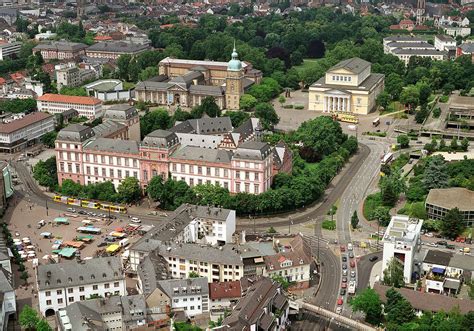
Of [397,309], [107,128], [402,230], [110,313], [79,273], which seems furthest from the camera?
[107,128]

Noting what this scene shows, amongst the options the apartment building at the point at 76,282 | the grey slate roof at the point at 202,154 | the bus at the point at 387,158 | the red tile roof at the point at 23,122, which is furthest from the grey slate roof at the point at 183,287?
the red tile roof at the point at 23,122

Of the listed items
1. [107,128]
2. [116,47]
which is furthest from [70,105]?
[116,47]

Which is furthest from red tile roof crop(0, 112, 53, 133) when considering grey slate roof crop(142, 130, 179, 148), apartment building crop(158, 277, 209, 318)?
apartment building crop(158, 277, 209, 318)

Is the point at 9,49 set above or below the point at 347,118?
above

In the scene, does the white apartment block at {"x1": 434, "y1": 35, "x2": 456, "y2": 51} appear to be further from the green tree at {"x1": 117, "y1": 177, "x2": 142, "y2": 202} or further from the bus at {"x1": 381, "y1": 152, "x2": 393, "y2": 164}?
the green tree at {"x1": 117, "y1": 177, "x2": 142, "y2": 202}

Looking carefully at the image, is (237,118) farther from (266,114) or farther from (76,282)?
(76,282)

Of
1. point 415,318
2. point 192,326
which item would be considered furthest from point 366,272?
point 192,326

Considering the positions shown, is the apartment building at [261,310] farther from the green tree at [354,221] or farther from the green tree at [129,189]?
the green tree at [129,189]
